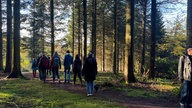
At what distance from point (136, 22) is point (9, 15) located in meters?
24.0

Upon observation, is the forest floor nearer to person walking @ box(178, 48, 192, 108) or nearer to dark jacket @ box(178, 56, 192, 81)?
person walking @ box(178, 48, 192, 108)

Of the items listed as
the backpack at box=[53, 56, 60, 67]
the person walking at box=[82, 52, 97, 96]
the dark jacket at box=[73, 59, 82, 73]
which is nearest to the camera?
the person walking at box=[82, 52, 97, 96]

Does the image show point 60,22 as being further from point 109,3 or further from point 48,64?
point 48,64

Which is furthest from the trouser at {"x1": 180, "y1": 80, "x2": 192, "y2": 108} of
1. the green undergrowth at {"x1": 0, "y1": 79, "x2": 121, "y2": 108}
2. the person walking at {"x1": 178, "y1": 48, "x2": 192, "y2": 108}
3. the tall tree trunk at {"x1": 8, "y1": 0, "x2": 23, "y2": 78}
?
the tall tree trunk at {"x1": 8, "y1": 0, "x2": 23, "y2": 78}

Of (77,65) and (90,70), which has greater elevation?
(77,65)

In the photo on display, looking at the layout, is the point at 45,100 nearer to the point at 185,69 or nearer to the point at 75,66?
the point at 185,69

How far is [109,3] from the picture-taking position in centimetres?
3628

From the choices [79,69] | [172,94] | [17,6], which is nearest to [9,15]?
[17,6]

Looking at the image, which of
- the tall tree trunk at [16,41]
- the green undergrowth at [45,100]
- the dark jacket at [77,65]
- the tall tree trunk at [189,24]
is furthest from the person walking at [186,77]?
the tall tree trunk at [16,41]

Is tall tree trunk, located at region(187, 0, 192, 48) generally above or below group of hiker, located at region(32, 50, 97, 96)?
above

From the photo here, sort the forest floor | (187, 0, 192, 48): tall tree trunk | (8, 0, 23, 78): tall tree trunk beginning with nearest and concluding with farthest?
the forest floor → (187, 0, 192, 48): tall tree trunk → (8, 0, 23, 78): tall tree trunk

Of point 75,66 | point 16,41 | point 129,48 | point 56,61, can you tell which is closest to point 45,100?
point 75,66

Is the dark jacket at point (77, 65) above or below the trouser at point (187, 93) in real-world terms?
above

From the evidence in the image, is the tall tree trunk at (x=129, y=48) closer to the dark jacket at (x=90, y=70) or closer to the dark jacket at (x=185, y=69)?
the dark jacket at (x=90, y=70)
